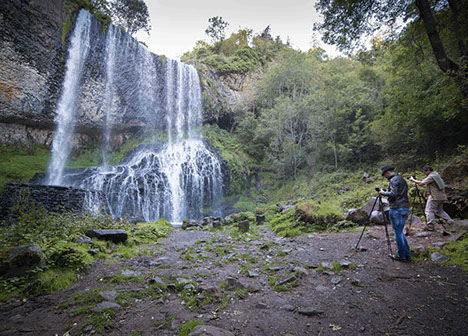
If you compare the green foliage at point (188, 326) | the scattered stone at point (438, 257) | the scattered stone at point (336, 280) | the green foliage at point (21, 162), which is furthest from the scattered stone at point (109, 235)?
the green foliage at point (21, 162)

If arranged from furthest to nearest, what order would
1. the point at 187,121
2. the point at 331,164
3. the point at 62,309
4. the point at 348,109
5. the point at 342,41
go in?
1. the point at 187,121
2. the point at 331,164
3. the point at 348,109
4. the point at 342,41
5. the point at 62,309

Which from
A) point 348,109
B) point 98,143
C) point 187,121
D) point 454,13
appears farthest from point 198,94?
point 454,13

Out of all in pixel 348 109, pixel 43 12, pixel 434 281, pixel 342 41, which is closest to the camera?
pixel 434 281

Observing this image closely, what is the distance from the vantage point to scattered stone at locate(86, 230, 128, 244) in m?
5.68

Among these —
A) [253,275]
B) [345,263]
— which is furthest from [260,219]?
[253,275]

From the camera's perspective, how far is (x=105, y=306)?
2.60 meters

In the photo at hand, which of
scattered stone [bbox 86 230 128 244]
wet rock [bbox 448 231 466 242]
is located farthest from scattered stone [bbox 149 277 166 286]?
wet rock [bbox 448 231 466 242]

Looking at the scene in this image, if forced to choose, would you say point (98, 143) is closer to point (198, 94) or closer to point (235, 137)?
point (198, 94)

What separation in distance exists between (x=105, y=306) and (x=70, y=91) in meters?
21.8

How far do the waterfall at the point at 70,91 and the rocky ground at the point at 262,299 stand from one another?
18.8 m

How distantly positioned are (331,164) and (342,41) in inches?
498

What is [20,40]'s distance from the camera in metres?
14.5

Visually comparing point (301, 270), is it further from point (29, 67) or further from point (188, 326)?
point (29, 67)

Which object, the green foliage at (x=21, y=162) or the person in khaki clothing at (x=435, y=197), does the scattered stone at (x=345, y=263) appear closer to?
the person in khaki clothing at (x=435, y=197)
